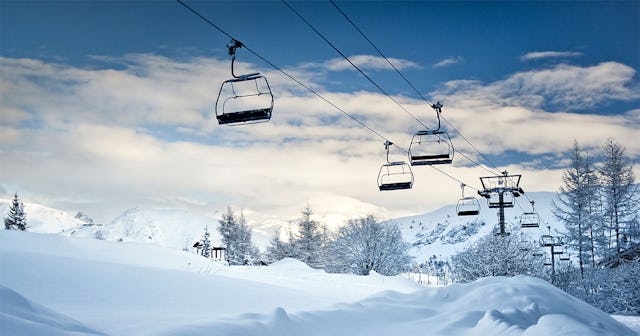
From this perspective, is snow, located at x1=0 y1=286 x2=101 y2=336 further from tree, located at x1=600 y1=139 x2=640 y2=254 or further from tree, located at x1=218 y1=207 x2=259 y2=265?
tree, located at x1=218 y1=207 x2=259 y2=265

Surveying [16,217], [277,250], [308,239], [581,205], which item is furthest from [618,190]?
[16,217]

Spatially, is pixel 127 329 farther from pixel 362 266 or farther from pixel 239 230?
pixel 239 230

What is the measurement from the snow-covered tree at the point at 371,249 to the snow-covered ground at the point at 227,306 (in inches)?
1079

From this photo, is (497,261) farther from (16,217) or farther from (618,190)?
(16,217)

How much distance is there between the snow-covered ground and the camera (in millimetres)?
6004

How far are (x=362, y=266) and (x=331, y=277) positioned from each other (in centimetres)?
2088

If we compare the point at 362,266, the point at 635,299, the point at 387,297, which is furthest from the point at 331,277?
the point at 362,266

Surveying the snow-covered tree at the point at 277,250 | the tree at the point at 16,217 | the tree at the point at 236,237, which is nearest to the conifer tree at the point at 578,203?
the snow-covered tree at the point at 277,250

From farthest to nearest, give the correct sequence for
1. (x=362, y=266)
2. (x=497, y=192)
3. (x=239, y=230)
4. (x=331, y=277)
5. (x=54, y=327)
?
(x=239, y=230), (x=362, y=266), (x=497, y=192), (x=331, y=277), (x=54, y=327)

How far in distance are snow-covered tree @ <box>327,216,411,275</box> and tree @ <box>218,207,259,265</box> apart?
1508 cm

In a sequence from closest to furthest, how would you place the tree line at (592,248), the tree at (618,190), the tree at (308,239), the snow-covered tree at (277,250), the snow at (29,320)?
the snow at (29,320), the tree line at (592,248), the tree at (618,190), the tree at (308,239), the snow-covered tree at (277,250)

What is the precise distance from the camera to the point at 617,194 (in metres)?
37.4

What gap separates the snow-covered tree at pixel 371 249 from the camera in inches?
1619

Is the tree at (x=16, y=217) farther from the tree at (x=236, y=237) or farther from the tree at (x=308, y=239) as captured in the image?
the tree at (x=308, y=239)
